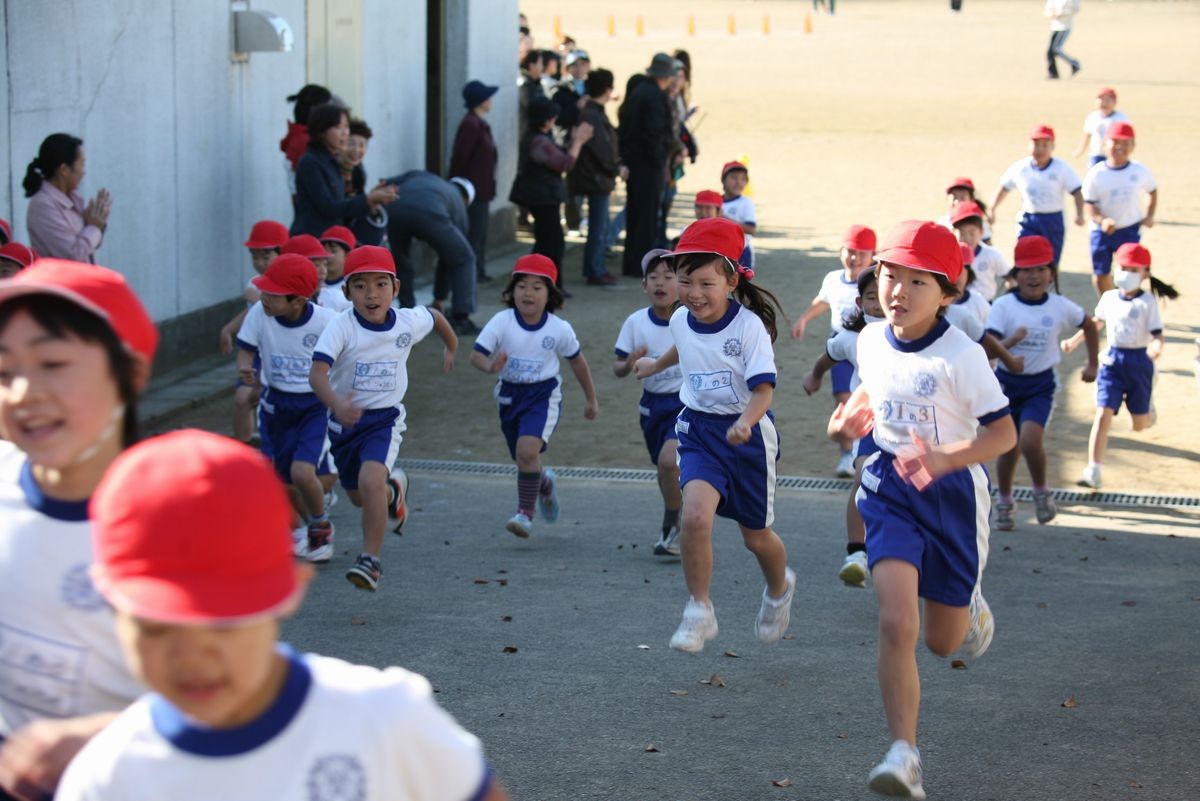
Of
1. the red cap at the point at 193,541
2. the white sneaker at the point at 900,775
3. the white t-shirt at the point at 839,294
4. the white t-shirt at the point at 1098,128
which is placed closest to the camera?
the red cap at the point at 193,541

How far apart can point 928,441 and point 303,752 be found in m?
3.39

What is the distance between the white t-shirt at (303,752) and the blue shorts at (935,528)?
9.96ft

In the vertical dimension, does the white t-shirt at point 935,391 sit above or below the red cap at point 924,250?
below

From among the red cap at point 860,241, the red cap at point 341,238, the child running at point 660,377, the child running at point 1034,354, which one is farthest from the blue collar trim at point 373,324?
the child running at point 1034,354

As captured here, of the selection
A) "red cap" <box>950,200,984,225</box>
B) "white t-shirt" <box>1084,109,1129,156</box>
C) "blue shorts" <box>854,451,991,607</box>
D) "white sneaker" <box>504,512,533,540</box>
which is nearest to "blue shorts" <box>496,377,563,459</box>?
"white sneaker" <box>504,512,533,540</box>

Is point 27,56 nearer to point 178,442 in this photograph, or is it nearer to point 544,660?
point 544,660

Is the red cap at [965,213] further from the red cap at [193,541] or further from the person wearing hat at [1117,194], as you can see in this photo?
the red cap at [193,541]

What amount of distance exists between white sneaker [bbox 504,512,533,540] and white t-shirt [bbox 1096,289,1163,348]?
397 centimetres

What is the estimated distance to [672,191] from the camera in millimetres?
19859

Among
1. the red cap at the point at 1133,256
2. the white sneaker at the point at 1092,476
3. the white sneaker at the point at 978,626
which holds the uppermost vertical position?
the red cap at the point at 1133,256

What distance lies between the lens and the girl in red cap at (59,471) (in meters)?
2.71

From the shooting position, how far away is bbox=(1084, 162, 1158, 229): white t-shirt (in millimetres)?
14766

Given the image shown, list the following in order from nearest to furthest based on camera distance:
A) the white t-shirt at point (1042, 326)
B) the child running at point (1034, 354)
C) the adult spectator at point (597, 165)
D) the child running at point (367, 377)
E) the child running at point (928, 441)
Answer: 1. the child running at point (928, 441)
2. the child running at point (367, 377)
3. the child running at point (1034, 354)
4. the white t-shirt at point (1042, 326)
5. the adult spectator at point (597, 165)

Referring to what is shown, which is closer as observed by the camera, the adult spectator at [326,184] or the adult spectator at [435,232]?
the adult spectator at [326,184]
